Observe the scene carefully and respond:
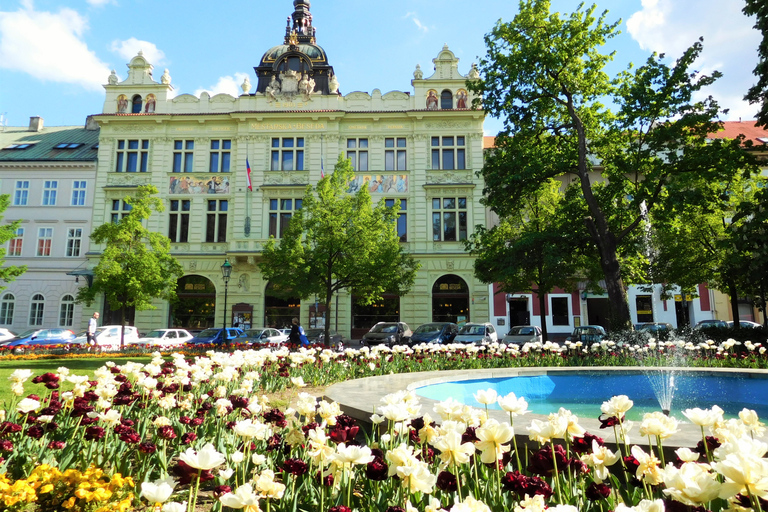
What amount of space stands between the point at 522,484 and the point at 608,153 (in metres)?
19.2

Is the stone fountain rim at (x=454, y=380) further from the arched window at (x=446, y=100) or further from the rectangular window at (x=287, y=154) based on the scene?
the arched window at (x=446, y=100)

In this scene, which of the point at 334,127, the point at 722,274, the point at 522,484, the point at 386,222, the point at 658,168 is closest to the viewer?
the point at 522,484

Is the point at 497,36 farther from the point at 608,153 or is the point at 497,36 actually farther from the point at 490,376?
the point at 490,376

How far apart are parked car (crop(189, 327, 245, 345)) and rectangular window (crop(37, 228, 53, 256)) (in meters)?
15.9

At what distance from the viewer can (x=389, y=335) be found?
24016 mm

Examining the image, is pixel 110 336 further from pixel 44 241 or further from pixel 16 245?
pixel 16 245

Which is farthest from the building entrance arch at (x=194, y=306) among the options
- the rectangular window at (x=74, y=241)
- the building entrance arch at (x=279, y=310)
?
the rectangular window at (x=74, y=241)

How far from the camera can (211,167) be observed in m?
35.5

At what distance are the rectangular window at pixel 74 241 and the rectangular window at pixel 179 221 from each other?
261 inches

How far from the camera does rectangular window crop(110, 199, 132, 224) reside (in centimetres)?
3500

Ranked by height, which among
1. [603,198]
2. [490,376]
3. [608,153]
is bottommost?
[490,376]

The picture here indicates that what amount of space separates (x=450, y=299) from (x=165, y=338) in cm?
1727

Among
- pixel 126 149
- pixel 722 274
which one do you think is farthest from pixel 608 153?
pixel 126 149

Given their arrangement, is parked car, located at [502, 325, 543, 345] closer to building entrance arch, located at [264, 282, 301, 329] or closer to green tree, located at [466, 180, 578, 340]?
green tree, located at [466, 180, 578, 340]
